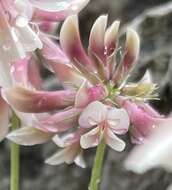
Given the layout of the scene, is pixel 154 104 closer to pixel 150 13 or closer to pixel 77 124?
pixel 150 13

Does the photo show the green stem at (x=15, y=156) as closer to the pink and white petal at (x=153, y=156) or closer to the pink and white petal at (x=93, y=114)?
the pink and white petal at (x=93, y=114)

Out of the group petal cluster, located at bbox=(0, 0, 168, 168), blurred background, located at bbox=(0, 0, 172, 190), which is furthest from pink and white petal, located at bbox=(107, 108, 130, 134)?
blurred background, located at bbox=(0, 0, 172, 190)

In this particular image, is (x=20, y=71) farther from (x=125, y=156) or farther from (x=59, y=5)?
(x=125, y=156)

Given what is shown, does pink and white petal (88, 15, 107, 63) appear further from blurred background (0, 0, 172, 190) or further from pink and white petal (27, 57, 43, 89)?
blurred background (0, 0, 172, 190)

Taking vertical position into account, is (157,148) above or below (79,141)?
above

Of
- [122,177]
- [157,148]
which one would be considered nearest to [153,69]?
[122,177]

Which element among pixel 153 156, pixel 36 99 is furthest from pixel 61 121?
pixel 153 156

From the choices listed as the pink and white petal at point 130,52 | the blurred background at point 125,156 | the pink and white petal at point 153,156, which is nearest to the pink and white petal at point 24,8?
the pink and white petal at point 130,52
